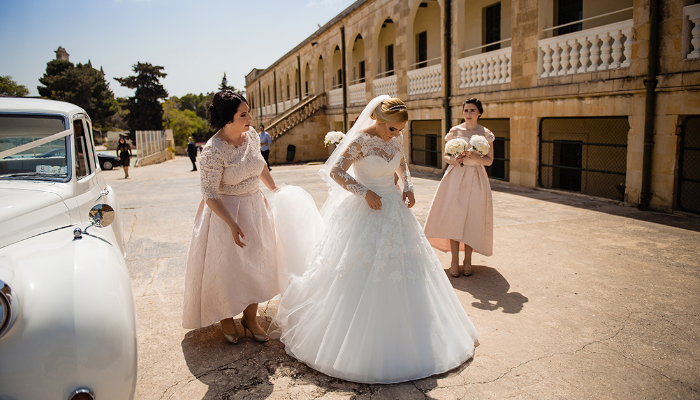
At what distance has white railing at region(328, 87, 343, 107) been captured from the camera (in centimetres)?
2338

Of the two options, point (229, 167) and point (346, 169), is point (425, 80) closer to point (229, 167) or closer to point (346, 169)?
point (346, 169)

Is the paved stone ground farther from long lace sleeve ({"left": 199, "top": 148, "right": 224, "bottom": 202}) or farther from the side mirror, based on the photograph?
long lace sleeve ({"left": 199, "top": 148, "right": 224, "bottom": 202})

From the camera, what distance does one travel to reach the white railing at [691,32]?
24.4 feet

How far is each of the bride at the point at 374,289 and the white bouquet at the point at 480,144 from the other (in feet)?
4.84

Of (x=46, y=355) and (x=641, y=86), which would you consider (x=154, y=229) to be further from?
(x=641, y=86)

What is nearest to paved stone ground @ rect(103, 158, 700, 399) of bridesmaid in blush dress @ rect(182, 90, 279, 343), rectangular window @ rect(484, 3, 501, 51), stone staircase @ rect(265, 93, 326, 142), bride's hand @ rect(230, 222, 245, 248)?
bridesmaid in blush dress @ rect(182, 90, 279, 343)

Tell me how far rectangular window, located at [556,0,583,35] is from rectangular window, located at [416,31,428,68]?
687 cm

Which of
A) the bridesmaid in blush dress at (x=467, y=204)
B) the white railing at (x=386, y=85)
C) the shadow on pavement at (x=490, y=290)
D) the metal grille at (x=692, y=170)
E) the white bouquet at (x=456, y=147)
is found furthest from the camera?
the white railing at (x=386, y=85)

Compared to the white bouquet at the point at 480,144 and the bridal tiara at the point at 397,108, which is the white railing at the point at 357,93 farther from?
the bridal tiara at the point at 397,108

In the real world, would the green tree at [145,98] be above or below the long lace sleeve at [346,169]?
above

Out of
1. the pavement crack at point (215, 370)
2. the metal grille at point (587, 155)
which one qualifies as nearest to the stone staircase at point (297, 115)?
the metal grille at point (587, 155)

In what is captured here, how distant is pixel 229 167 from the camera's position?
3.48 m

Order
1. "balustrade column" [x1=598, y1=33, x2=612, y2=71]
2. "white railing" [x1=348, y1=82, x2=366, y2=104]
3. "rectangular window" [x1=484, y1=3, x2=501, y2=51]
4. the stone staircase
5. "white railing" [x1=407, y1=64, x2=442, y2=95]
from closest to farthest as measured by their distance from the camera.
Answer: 1. "balustrade column" [x1=598, y1=33, x2=612, y2=71]
2. "rectangular window" [x1=484, y1=3, x2=501, y2=51]
3. "white railing" [x1=407, y1=64, x2=442, y2=95]
4. "white railing" [x1=348, y1=82, x2=366, y2=104]
5. the stone staircase

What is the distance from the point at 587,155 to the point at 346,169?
38.3 ft
